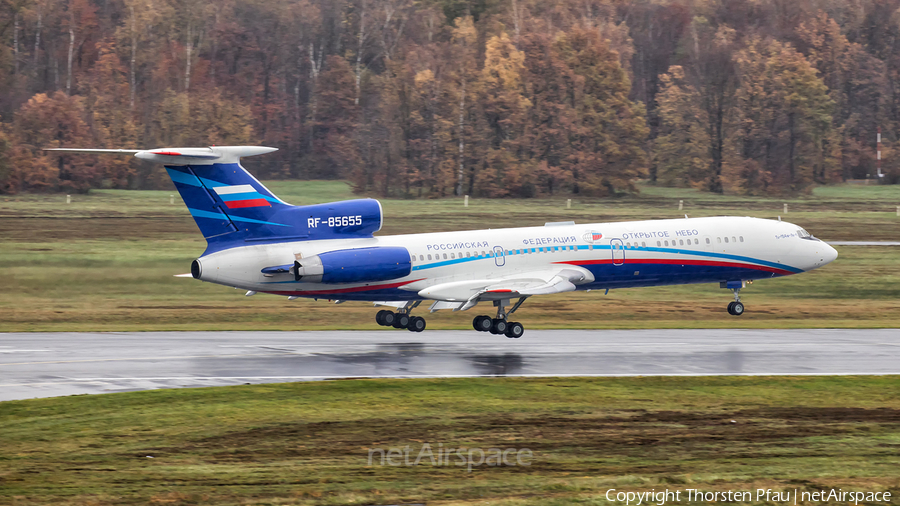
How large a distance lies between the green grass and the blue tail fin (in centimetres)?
955

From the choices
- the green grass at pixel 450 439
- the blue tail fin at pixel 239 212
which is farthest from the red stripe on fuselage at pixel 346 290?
the green grass at pixel 450 439

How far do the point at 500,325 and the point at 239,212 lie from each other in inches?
388

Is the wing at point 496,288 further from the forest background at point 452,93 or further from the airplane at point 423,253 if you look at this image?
the forest background at point 452,93

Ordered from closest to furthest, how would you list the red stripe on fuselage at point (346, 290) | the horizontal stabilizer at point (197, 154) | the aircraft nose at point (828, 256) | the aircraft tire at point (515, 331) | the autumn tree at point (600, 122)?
the horizontal stabilizer at point (197, 154)
the red stripe on fuselage at point (346, 290)
the aircraft tire at point (515, 331)
the aircraft nose at point (828, 256)
the autumn tree at point (600, 122)

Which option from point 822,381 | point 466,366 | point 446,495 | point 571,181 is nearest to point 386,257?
point 466,366

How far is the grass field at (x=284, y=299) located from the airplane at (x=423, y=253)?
9.99 ft

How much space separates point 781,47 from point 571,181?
91.2ft

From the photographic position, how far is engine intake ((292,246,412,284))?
34.5m

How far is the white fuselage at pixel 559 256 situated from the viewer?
1361 inches

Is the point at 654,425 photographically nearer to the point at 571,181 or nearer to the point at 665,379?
the point at 665,379

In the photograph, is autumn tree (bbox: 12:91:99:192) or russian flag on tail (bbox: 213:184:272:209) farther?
autumn tree (bbox: 12:91:99:192)

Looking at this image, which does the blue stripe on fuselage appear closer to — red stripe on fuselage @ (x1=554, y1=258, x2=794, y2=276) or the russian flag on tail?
red stripe on fuselage @ (x1=554, y1=258, x2=794, y2=276)

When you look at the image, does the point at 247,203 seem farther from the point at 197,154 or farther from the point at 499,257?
the point at 499,257

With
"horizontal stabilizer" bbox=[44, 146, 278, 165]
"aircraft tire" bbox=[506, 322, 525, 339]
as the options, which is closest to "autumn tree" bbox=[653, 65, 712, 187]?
"aircraft tire" bbox=[506, 322, 525, 339]
